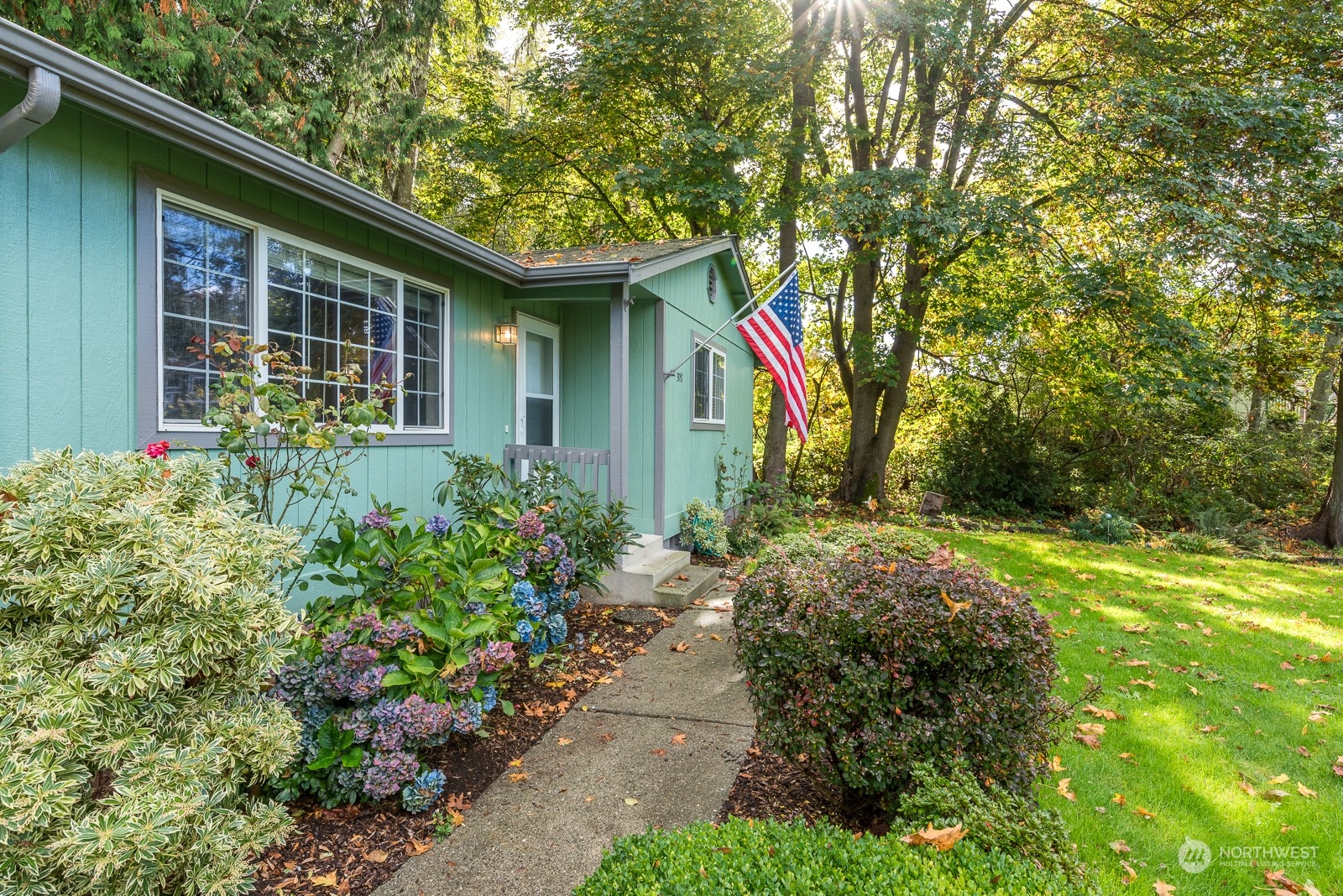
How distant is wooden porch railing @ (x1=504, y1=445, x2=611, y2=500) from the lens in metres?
5.81

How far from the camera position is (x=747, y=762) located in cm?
307

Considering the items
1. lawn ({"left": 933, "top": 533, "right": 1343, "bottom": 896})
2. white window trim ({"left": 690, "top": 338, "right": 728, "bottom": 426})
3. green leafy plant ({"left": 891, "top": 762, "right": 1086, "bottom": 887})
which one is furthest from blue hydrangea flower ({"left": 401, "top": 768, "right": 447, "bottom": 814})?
white window trim ({"left": 690, "top": 338, "right": 728, "bottom": 426})

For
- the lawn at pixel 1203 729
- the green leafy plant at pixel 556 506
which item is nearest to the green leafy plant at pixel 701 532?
the green leafy plant at pixel 556 506

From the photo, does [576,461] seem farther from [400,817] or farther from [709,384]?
[709,384]

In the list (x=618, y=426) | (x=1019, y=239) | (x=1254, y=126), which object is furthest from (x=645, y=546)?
(x=1254, y=126)

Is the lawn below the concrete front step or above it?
below

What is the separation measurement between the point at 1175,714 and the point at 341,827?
14.3 feet

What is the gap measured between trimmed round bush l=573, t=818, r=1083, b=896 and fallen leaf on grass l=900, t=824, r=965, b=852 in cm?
3

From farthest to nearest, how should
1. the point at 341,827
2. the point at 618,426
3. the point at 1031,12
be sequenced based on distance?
1. the point at 1031,12
2. the point at 618,426
3. the point at 341,827

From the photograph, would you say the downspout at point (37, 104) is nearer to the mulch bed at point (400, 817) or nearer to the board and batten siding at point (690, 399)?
the mulch bed at point (400, 817)

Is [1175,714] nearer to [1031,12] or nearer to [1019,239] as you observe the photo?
[1019,239]

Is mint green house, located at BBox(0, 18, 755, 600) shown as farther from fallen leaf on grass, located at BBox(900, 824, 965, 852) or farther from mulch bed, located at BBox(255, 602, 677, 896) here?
fallen leaf on grass, located at BBox(900, 824, 965, 852)

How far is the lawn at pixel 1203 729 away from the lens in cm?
258

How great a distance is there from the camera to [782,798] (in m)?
2.78
